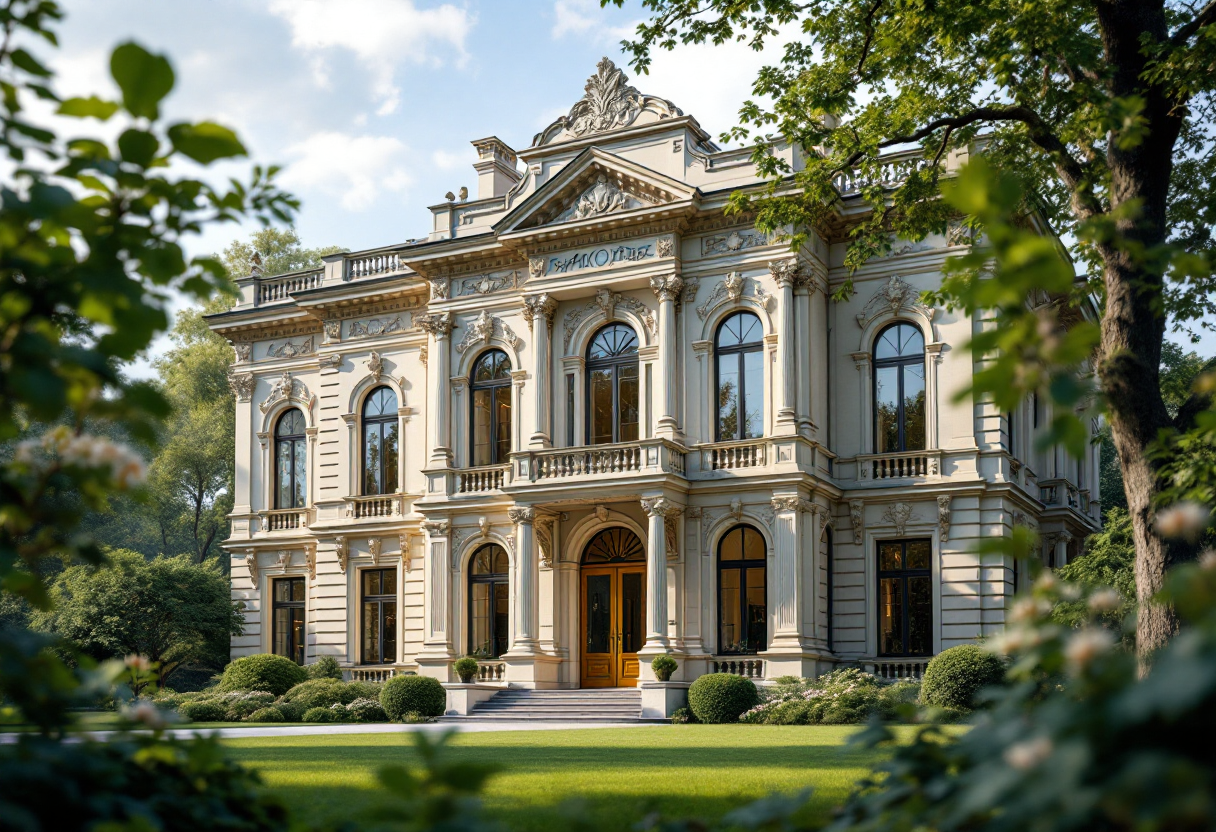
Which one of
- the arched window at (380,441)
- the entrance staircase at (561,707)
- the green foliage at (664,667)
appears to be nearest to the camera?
the green foliage at (664,667)

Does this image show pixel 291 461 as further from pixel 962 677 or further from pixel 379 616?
pixel 962 677

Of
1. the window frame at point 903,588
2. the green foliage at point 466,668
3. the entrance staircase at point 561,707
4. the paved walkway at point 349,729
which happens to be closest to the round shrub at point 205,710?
the paved walkway at point 349,729

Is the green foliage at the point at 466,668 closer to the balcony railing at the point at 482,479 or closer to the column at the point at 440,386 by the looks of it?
the balcony railing at the point at 482,479

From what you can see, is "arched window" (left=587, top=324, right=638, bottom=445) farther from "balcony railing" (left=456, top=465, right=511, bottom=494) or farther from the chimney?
the chimney

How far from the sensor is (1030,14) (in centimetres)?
1301

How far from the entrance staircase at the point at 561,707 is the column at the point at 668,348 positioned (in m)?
5.47

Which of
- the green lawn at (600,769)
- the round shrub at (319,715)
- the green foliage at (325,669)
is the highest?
the green lawn at (600,769)

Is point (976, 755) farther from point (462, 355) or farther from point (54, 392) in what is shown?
point (462, 355)

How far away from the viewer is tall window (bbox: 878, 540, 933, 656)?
79.0 feet

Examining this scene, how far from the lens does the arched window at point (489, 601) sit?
26984 mm

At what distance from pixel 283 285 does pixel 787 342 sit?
1563cm

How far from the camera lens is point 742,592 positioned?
24484mm

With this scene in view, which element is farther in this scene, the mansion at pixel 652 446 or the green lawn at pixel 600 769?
the mansion at pixel 652 446

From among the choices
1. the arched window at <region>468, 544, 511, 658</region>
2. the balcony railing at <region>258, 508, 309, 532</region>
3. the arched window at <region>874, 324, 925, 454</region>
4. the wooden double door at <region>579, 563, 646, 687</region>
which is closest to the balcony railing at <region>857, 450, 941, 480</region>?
the arched window at <region>874, 324, 925, 454</region>
